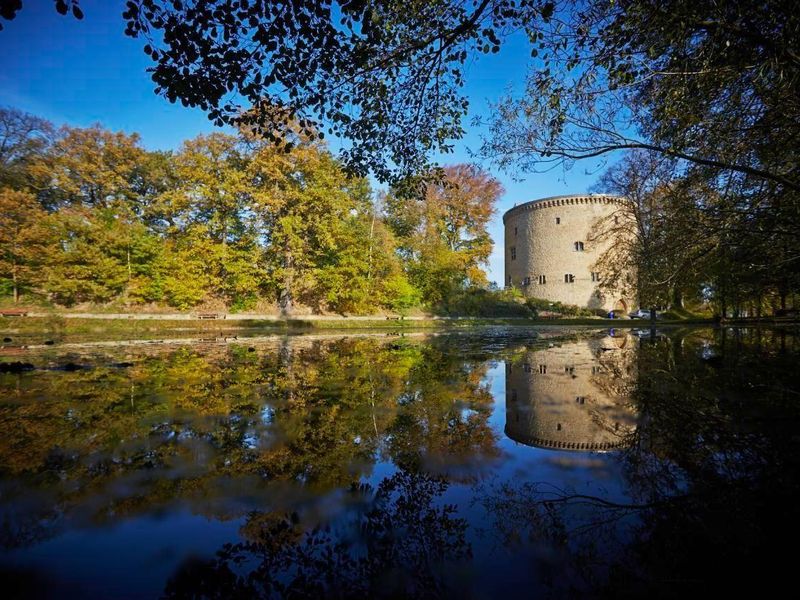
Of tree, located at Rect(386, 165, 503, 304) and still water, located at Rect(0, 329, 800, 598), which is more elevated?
tree, located at Rect(386, 165, 503, 304)

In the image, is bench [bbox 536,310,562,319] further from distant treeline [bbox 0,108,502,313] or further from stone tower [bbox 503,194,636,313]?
distant treeline [bbox 0,108,502,313]

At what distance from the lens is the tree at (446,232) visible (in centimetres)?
3509

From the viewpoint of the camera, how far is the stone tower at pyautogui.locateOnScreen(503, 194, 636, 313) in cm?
4156

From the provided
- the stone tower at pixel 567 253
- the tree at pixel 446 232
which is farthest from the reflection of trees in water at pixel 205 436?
the stone tower at pixel 567 253

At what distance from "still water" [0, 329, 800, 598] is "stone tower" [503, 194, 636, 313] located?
39.9 meters

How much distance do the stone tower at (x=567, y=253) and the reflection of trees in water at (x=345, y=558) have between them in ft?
143

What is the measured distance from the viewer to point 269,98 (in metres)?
6.24

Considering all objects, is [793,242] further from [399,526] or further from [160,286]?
[160,286]

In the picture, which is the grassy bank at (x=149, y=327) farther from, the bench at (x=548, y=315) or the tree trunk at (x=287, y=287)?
the bench at (x=548, y=315)

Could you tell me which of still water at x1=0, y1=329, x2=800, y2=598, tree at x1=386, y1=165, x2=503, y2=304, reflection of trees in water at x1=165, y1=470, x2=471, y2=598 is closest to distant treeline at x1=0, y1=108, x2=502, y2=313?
tree at x1=386, y1=165, x2=503, y2=304

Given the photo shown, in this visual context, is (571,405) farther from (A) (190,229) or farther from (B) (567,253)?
(B) (567,253)

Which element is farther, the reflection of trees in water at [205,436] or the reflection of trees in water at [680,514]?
the reflection of trees in water at [205,436]

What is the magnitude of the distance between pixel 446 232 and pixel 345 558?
39.8 metres

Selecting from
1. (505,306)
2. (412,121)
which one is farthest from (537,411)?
(505,306)
